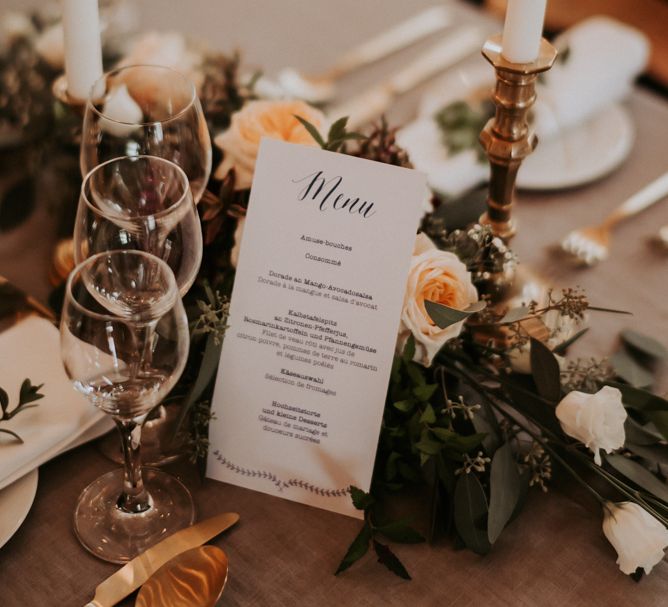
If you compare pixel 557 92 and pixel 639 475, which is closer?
pixel 639 475

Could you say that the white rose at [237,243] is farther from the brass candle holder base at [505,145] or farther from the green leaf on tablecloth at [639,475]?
the green leaf on tablecloth at [639,475]

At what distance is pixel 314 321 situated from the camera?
0.93 metres

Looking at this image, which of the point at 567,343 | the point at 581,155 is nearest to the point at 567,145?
the point at 581,155

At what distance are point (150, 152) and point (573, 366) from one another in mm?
539

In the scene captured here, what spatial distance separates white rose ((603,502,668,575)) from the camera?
853 mm

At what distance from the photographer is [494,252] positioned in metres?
1.03

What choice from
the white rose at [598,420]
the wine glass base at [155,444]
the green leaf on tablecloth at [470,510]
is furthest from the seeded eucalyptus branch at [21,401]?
the white rose at [598,420]

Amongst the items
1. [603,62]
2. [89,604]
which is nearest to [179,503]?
[89,604]

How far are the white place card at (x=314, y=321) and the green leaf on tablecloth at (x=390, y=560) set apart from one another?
8 centimetres

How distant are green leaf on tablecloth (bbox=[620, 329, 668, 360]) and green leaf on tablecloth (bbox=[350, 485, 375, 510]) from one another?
1.51 feet

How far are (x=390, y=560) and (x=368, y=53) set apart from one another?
1066mm

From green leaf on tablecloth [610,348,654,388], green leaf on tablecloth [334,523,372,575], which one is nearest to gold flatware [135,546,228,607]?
green leaf on tablecloth [334,523,372,575]

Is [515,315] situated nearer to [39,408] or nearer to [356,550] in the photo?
[356,550]

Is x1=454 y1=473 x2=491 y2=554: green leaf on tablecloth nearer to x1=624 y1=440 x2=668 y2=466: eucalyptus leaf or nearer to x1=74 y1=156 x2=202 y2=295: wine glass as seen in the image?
x1=624 y1=440 x2=668 y2=466: eucalyptus leaf
